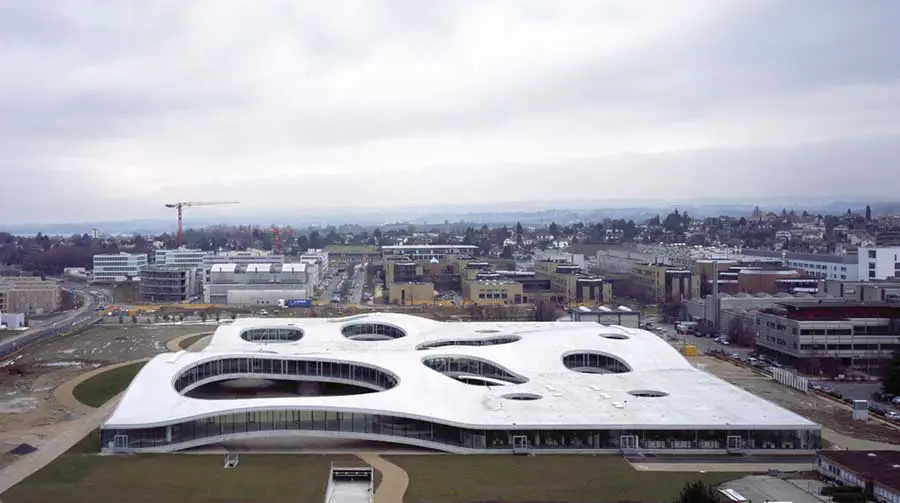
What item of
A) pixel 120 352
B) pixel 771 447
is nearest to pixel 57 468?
pixel 771 447

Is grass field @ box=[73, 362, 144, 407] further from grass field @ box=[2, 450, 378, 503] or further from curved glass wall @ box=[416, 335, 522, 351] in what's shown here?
curved glass wall @ box=[416, 335, 522, 351]

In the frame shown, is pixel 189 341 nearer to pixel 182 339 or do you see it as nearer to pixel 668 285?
pixel 182 339

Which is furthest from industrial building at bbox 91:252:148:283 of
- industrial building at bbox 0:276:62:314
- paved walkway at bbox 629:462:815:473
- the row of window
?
paved walkway at bbox 629:462:815:473

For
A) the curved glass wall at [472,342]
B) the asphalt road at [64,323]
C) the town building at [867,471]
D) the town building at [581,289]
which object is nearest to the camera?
the town building at [867,471]

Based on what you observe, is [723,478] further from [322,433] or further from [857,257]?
[857,257]

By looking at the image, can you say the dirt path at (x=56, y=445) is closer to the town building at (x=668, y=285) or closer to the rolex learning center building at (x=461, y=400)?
the rolex learning center building at (x=461, y=400)

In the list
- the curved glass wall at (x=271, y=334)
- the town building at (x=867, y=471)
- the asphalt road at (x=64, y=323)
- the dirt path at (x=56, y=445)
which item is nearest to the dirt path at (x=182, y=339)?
the curved glass wall at (x=271, y=334)

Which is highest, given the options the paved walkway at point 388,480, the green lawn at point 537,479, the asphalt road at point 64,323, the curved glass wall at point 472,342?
the curved glass wall at point 472,342
